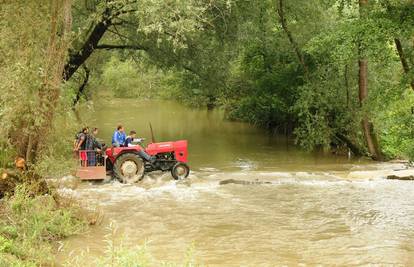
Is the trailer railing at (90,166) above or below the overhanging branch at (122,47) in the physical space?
below

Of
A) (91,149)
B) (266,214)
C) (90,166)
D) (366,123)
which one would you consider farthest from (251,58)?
(266,214)

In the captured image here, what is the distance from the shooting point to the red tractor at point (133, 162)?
13125 millimetres

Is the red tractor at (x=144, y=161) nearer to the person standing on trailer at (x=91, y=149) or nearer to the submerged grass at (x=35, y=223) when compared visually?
the person standing on trailer at (x=91, y=149)

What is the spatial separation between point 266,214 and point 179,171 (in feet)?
11.7

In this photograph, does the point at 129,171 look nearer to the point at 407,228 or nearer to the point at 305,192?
the point at 305,192

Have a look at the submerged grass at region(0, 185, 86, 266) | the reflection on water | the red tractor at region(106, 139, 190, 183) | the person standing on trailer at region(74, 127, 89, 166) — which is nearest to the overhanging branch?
the reflection on water

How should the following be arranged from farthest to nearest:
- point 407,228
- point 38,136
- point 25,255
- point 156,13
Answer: point 156,13, point 407,228, point 38,136, point 25,255

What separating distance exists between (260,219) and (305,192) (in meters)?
2.90

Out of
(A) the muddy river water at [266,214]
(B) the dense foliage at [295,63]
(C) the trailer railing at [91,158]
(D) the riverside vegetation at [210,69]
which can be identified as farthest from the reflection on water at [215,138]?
(C) the trailer railing at [91,158]

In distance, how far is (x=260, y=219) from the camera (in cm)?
1049

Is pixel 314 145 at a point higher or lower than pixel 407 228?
higher

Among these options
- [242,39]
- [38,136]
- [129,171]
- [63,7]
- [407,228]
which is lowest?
[407,228]

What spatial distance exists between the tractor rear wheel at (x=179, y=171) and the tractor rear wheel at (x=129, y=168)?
0.81 metres

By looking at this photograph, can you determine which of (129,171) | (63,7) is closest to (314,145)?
(129,171)
